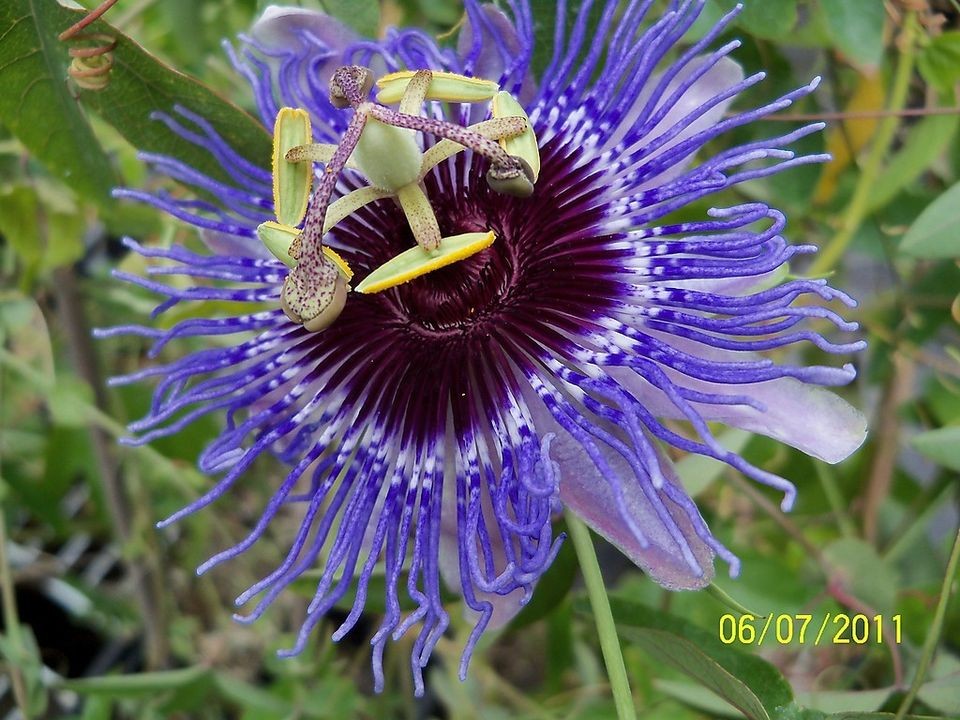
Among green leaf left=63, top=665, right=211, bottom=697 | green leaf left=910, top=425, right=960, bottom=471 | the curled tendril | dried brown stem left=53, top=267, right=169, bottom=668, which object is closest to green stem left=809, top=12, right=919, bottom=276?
green leaf left=910, top=425, right=960, bottom=471

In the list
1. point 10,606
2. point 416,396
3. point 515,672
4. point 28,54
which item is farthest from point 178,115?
point 515,672

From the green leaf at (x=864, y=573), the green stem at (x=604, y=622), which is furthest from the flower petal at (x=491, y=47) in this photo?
the green leaf at (x=864, y=573)

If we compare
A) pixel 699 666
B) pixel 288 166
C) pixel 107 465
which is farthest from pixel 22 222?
pixel 699 666

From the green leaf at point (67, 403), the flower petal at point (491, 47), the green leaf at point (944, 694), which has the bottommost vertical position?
the green leaf at point (944, 694)

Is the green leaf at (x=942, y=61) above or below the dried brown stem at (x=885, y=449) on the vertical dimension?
above

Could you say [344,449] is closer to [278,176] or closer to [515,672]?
[278,176]

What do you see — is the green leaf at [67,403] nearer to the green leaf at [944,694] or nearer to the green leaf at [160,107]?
the green leaf at [160,107]

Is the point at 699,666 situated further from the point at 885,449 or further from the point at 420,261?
the point at 885,449
